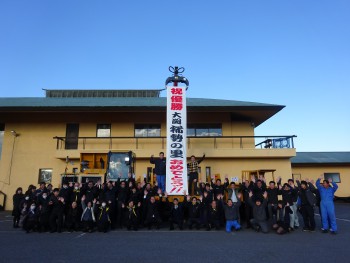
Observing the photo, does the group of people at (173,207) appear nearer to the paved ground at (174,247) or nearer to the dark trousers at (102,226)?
the dark trousers at (102,226)

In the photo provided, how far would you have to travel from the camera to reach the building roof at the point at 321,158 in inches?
940

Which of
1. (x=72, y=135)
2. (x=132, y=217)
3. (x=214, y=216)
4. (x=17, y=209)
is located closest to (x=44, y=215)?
(x=17, y=209)

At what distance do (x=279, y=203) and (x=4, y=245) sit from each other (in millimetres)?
8755

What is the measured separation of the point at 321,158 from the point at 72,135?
73.3 ft

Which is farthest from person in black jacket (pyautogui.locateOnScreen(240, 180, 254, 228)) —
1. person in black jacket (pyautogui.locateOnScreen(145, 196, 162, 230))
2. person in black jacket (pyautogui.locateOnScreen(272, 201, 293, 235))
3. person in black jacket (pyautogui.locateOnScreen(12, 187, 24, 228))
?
person in black jacket (pyautogui.locateOnScreen(12, 187, 24, 228))

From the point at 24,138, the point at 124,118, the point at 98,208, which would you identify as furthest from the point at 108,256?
the point at 24,138

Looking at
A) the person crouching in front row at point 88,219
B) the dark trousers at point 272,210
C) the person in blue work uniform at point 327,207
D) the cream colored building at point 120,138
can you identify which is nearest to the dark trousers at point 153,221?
the person crouching in front row at point 88,219

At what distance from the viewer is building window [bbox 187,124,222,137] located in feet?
57.9

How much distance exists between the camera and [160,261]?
221 inches

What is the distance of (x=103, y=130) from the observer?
17.6m

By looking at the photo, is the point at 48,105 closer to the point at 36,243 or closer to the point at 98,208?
the point at 98,208

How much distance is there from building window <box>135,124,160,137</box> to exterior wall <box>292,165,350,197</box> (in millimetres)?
14094

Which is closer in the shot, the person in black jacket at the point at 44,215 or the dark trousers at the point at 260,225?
the dark trousers at the point at 260,225

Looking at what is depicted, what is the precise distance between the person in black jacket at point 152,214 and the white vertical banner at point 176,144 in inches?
40.8
